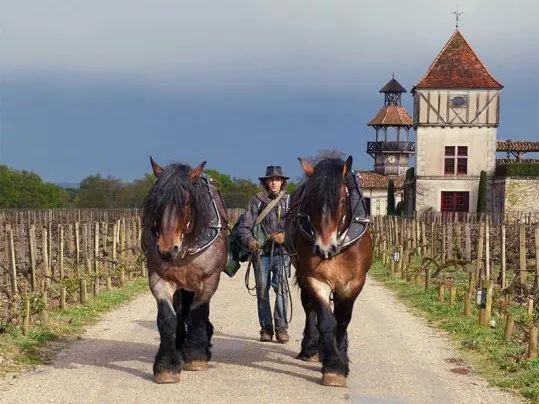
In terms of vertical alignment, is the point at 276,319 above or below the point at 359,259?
below

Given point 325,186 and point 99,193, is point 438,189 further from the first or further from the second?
point 99,193

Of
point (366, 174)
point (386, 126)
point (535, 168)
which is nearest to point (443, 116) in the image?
point (535, 168)

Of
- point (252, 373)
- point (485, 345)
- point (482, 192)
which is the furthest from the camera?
point (482, 192)

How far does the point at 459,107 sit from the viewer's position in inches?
1764

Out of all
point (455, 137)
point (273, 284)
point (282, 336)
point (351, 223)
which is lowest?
point (282, 336)

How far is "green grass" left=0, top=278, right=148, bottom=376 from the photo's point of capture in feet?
24.2

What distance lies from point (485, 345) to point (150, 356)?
3640 mm

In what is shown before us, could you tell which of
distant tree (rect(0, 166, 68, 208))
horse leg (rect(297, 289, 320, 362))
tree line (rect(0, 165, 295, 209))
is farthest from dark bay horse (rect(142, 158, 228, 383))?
distant tree (rect(0, 166, 68, 208))

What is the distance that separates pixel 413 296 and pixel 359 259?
7.19 meters

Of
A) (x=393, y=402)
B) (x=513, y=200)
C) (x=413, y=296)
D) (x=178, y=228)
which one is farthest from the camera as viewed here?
(x=513, y=200)

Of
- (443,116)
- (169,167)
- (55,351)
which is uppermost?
(443,116)

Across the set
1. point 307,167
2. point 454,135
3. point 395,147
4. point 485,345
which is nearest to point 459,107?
point 454,135

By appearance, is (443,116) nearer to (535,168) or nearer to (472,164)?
(472,164)

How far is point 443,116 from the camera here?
148 ft
